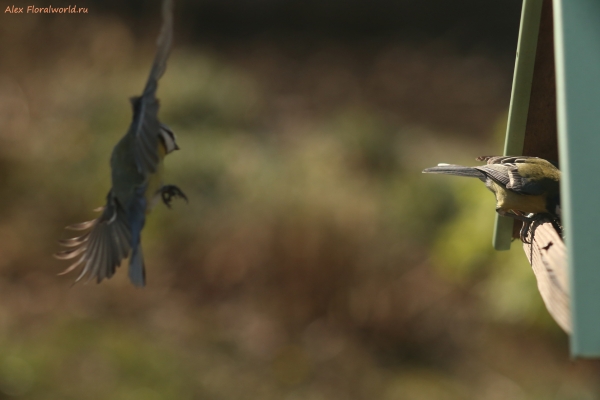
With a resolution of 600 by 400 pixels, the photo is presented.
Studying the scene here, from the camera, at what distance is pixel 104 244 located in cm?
234

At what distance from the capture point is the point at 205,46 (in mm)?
9438

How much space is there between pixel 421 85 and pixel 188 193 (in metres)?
4.74

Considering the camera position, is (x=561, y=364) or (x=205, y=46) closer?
(x=561, y=364)

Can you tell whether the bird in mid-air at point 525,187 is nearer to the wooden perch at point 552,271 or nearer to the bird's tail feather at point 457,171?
the bird's tail feather at point 457,171

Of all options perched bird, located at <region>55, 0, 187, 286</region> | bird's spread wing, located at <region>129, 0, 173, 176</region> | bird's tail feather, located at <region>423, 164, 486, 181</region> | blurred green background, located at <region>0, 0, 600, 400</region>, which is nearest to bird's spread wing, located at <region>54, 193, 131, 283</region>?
perched bird, located at <region>55, 0, 187, 286</region>

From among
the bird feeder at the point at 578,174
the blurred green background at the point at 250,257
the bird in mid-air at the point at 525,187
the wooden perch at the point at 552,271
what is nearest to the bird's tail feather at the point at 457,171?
the bird in mid-air at the point at 525,187

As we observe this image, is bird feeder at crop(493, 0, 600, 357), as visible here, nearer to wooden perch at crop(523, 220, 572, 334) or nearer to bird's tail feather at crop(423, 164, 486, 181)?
wooden perch at crop(523, 220, 572, 334)

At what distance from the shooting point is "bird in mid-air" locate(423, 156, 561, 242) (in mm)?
2594

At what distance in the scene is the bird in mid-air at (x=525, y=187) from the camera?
259 cm

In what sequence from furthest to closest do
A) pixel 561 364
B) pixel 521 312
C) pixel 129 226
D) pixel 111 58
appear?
1. pixel 111 58
2. pixel 561 364
3. pixel 521 312
4. pixel 129 226

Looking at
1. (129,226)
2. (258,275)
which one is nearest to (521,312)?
(258,275)

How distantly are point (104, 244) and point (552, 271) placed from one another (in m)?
1.48

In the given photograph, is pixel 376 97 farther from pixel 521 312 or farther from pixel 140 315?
pixel 521 312

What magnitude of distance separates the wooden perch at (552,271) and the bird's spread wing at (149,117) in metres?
1.10
